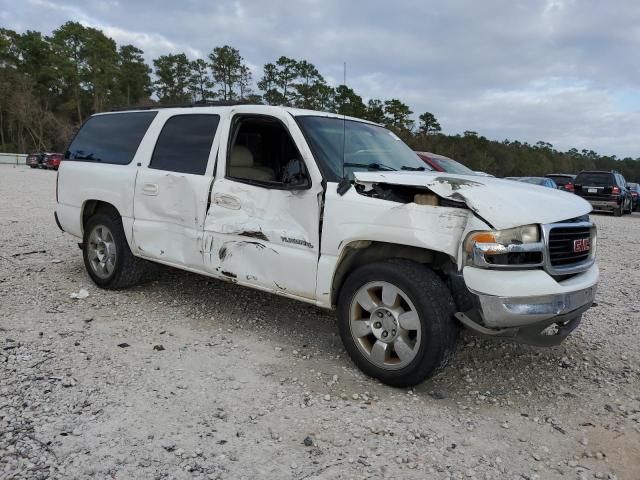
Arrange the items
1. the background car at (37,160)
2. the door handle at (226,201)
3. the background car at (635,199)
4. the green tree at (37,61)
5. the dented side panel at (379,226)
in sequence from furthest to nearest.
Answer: the green tree at (37,61)
the background car at (37,160)
the background car at (635,199)
the door handle at (226,201)
the dented side panel at (379,226)

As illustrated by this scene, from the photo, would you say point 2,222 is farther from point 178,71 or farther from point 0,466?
point 178,71

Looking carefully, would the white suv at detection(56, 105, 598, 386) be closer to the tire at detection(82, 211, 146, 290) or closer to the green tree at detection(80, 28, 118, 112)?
the tire at detection(82, 211, 146, 290)

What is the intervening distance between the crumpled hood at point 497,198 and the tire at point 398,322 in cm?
A: 53

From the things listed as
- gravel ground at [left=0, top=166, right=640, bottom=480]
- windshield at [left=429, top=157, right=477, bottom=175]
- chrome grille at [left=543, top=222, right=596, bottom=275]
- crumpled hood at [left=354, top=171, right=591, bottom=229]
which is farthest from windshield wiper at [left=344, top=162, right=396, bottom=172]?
windshield at [left=429, top=157, right=477, bottom=175]

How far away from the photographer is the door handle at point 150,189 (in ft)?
15.6

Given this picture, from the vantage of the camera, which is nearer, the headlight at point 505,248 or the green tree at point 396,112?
the headlight at point 505,248

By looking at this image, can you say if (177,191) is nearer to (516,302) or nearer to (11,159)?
(516,302)

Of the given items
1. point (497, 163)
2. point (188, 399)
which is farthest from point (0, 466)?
point (497, 163)

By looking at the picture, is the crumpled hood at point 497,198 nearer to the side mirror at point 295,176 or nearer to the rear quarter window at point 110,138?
the side mirror at point 295,176

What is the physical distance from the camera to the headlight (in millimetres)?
3023

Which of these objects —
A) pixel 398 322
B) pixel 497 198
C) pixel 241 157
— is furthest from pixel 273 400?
pixel 241 157

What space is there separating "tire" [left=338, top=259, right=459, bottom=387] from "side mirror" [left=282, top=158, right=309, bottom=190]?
2.56 feet

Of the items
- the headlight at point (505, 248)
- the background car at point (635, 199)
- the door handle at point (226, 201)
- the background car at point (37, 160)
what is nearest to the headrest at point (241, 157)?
the door handle at point (226, 201)

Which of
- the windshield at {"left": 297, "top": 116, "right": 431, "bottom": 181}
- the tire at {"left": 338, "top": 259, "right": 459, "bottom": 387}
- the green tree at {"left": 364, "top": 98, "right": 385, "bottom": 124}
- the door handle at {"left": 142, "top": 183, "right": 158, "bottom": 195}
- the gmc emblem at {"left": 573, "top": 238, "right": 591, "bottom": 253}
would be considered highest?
the green tree at {"left": 364, "top": 98, "right": 385, "bottom": 124}
